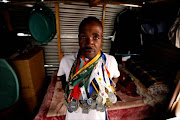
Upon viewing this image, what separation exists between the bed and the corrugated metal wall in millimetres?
1311

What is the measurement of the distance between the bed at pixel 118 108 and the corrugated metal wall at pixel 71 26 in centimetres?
131

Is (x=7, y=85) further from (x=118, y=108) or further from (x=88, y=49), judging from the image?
(x=118, y=108)

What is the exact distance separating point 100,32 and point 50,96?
7.15 feet

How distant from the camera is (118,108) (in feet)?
7.19

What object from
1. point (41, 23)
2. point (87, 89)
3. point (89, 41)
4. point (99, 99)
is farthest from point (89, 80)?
point (41, 23)

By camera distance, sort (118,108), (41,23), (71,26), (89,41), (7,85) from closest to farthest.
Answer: (89,41) → (7,85) → (118,108) → (41,23) → (71,26)

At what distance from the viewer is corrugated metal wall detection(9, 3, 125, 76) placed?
2711 millimetres

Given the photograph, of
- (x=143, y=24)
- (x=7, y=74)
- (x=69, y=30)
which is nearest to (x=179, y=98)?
(x=143, y=24)

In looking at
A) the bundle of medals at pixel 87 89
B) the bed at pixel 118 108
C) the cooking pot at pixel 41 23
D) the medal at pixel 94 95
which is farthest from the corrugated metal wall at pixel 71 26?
the medal at pixel 94 95

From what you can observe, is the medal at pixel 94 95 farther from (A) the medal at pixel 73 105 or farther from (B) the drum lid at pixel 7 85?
(B) the drum lid at pixel 7 85

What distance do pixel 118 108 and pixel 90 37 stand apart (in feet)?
6.40

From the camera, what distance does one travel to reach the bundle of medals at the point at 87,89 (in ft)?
3.97

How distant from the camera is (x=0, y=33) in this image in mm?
2213

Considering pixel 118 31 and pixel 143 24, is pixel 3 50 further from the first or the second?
pixel 143 24
